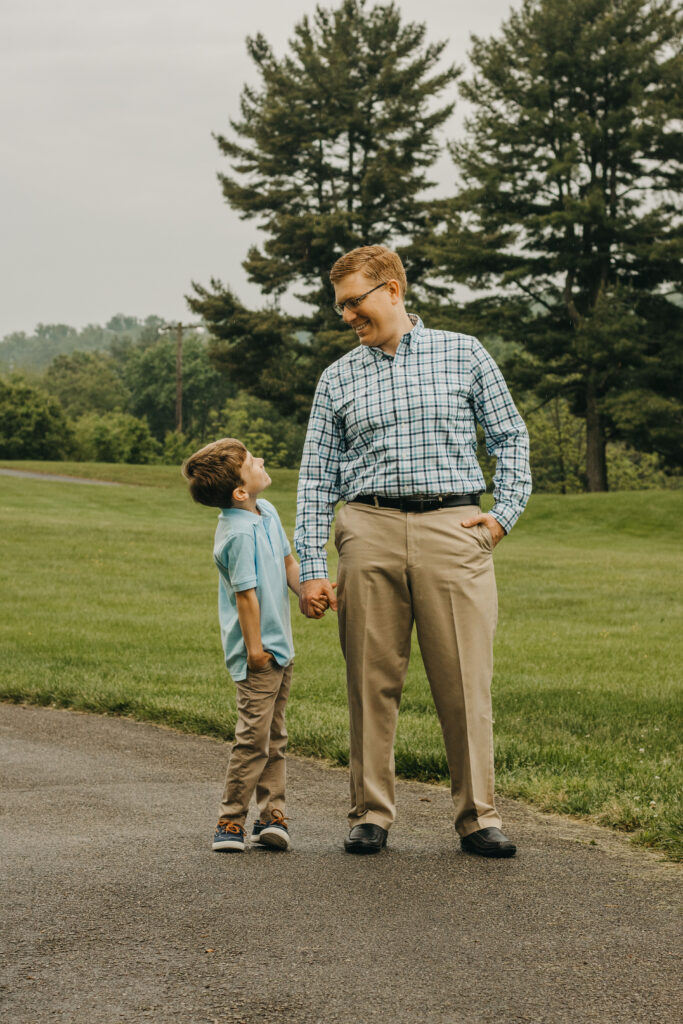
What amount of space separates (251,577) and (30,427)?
2116 inches

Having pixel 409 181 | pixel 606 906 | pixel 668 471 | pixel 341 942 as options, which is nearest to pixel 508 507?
pixel 606 906

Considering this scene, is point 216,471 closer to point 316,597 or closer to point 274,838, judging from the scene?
point 316,597

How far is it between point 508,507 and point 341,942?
1713 millimetres

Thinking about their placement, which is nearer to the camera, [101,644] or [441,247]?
[101,644]

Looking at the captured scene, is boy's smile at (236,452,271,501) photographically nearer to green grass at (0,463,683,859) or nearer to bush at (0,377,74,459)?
green grass at (0,463,683,859)

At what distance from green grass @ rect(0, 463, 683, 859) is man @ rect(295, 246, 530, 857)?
99cm

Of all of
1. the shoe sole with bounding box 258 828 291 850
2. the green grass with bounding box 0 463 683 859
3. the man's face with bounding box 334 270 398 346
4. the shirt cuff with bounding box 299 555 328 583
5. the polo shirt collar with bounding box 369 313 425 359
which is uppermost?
the man's face with bounding box 334 270 398 346

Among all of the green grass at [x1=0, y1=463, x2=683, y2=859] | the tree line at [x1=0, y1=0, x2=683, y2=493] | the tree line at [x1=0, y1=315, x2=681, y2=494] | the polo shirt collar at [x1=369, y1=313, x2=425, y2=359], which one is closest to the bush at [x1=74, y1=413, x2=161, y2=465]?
the tree line at [x1=0, y1=315, x2=681, y2=494]

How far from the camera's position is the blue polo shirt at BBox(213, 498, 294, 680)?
426 centimetres

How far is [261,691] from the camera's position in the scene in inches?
169

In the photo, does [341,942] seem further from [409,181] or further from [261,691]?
[409,181]

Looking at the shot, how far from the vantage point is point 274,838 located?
429 centimetres

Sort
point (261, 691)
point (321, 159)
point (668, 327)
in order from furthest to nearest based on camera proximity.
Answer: point (321, 159)
point (668, 327)
point (261, 691)

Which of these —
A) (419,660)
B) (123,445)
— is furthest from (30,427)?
(419,660)
